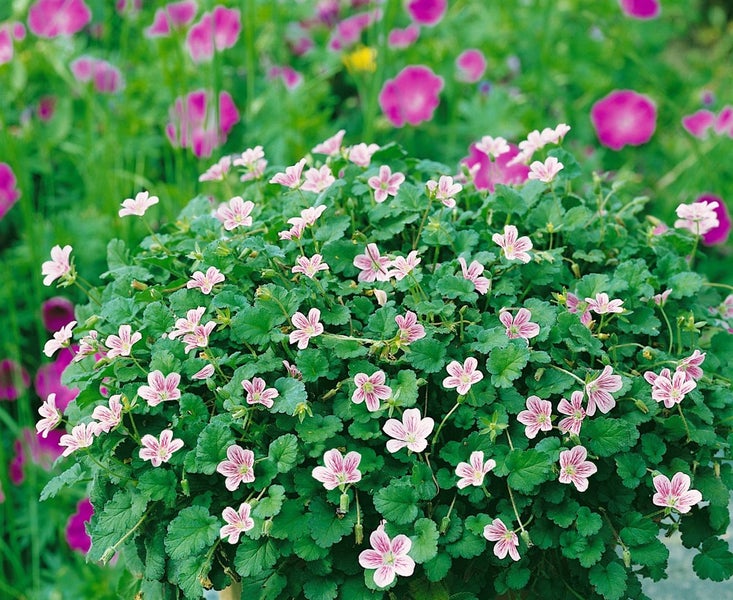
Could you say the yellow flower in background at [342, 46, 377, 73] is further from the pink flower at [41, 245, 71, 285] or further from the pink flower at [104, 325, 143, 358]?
the pink flower at [104, 325, 143, 358]

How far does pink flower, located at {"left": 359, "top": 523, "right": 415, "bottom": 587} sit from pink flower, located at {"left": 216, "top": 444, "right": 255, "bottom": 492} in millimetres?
139

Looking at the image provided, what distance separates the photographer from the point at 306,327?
1.05 meters

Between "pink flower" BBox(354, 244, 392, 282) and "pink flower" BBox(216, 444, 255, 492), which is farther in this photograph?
"pink flower" BBox(354, 244, 392, 282)

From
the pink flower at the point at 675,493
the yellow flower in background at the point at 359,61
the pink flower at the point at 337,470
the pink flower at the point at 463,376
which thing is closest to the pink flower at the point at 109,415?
the pink flower at the point at 337,470

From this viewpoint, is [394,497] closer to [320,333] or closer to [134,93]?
[320,333]

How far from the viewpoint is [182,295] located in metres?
1.13

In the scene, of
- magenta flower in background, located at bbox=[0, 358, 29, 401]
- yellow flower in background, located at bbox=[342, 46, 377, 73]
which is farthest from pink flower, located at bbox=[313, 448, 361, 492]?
yellow flower in background, located at bbox=[342, 46, 377, 73]

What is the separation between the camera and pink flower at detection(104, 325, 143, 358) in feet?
3.49

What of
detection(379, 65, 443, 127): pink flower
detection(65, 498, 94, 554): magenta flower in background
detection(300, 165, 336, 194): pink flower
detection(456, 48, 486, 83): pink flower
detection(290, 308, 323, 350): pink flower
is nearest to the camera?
detection(290, 308, 323, 350): pink flower

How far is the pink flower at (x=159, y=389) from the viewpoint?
102 centimetres

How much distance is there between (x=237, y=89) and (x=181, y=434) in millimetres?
1625

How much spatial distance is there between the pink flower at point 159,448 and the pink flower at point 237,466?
5 centimetres

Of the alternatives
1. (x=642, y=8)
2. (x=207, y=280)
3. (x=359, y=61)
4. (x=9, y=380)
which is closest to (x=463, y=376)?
(x=207, y=280)

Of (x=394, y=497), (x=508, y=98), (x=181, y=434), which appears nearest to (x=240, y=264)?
(x=181, y=434)
